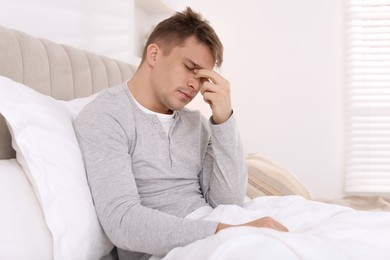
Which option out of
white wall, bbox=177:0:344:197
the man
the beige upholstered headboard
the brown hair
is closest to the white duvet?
the man

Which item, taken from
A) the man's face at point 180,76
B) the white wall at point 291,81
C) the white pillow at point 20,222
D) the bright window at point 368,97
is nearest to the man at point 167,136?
the man's face at point 180,76

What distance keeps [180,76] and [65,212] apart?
1.72ft

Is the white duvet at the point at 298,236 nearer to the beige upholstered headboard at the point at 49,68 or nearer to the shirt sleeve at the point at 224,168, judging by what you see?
the shirt sleeve at the point at 224,168

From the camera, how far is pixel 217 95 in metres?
1.39

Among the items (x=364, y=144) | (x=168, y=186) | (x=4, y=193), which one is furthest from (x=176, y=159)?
(x=364, y=144)

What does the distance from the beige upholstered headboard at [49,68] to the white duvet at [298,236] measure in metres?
0.62

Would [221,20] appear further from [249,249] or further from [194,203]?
[249,249]

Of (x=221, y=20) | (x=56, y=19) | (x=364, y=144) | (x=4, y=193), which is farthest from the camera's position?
(x=221, y=20)

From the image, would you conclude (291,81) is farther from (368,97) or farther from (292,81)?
(368,97)

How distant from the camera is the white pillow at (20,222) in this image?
994mm

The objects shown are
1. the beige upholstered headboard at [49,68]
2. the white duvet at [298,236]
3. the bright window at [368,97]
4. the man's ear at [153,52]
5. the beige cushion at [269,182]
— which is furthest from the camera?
the bright window at [368,97]

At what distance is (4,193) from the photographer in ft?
3.39

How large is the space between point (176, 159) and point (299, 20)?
298 cm

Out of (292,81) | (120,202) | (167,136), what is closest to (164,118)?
(167,136)
